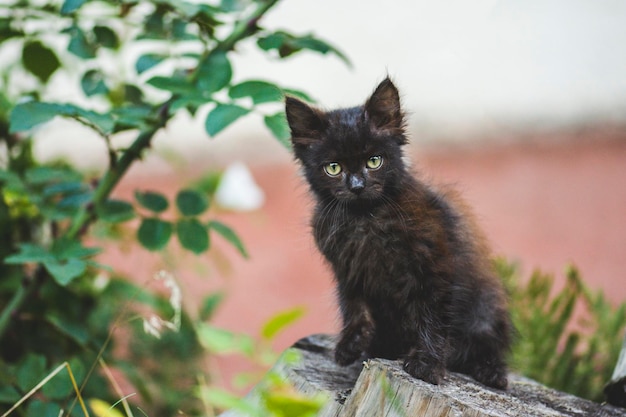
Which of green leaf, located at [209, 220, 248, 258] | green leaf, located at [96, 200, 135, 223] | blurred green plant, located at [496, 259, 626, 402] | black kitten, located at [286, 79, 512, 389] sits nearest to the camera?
black kitten, located at [286, 79, 512, 389]

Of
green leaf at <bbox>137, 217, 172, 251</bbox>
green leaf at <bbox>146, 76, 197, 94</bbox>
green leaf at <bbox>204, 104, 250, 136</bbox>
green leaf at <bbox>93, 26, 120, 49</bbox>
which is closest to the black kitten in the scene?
green leaf at <bbox>204, 104, 250, 136</bbox>

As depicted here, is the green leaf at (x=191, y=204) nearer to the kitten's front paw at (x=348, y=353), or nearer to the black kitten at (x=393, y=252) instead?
the black kitten at (x=393, y=252)

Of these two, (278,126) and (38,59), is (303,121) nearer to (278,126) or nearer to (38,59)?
(278,126)

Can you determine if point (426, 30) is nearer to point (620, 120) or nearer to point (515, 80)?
point (515, 80)

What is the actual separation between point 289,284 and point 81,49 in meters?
3.26

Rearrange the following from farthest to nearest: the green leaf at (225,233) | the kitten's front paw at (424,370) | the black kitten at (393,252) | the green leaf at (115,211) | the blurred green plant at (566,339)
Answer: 1. the blurred green plant at (566,339)
2. the green leaf at (225,233)
3. the green leaf at (115,211)
4. the black kitten at (393,252)
5. the kitten's front paw at (424,370)

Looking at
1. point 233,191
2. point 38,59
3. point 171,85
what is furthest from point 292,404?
point 233,191

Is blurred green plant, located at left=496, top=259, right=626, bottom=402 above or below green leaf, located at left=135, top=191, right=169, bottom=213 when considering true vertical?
below

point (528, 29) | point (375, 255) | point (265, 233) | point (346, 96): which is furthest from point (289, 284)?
point (375, 255)

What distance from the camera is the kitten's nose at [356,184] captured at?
212 centimetres

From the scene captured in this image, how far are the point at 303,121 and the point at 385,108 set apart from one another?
24 cm

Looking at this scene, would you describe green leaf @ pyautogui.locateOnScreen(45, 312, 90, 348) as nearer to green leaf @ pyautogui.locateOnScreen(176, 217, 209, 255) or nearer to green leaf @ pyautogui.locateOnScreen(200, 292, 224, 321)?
green leaf @ pyautogui.locateOnScreen(176, 217, 209, 255)

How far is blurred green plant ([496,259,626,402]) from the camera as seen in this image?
3342 mm

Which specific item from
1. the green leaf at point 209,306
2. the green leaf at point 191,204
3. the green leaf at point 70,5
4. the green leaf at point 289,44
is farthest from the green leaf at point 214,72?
the green leaf at point 209,306
